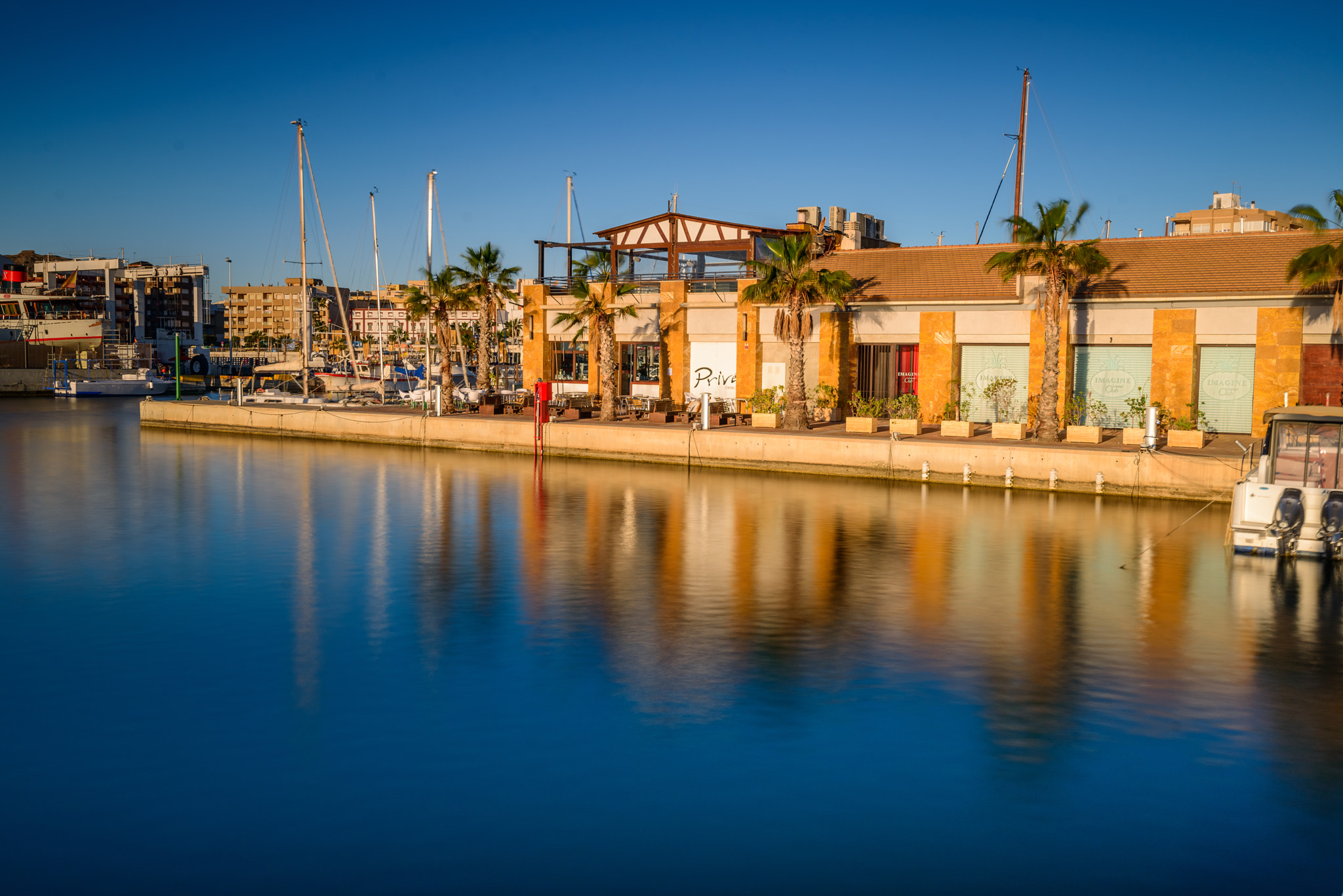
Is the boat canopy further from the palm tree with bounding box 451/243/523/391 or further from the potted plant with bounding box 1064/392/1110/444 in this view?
the palm tree with bounding box 451/243/523/391

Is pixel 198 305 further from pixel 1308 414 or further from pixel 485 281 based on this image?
pixel 1308 414

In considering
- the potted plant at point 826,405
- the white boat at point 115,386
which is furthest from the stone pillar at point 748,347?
the white boat at point 115,386

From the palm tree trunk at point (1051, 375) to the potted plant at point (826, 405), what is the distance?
8.67 metres

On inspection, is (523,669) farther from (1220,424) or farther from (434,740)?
(1220,424)

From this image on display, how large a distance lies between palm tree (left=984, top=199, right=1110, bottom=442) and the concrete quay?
3.99ft

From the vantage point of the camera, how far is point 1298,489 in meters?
19.4

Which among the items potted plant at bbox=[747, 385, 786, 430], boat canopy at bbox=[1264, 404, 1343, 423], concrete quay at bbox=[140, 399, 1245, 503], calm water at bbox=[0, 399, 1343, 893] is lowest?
calm water at bbox=[0, 399, 1343, 893]

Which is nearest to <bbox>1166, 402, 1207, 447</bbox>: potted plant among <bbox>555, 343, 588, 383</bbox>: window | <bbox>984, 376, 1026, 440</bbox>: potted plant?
<bbox>984, 376, 1026, 440</bbox>: potted plant

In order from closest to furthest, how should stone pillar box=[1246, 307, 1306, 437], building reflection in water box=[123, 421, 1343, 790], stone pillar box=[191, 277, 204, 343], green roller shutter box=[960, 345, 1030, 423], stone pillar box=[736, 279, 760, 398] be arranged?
1. building reflection in water box=[123, 421, 1343, 790]
2. stone pillar box=[1246, 307, 1306, 437]
3. green roller shutter box=[960, 345, 1030, 423]
4. stone pillar box=[736, 279, 760, 398]
5. stone pillar box=[191, 277, 204, 343]

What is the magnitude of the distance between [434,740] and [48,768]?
3.39 meters

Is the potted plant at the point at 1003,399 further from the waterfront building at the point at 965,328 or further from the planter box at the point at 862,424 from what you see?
the planter box at the point at 862,424

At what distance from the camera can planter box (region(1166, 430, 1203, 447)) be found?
29.4 metres

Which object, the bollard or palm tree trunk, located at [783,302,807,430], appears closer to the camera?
the bollard

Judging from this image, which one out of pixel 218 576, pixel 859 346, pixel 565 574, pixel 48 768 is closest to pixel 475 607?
pixel 565 574
